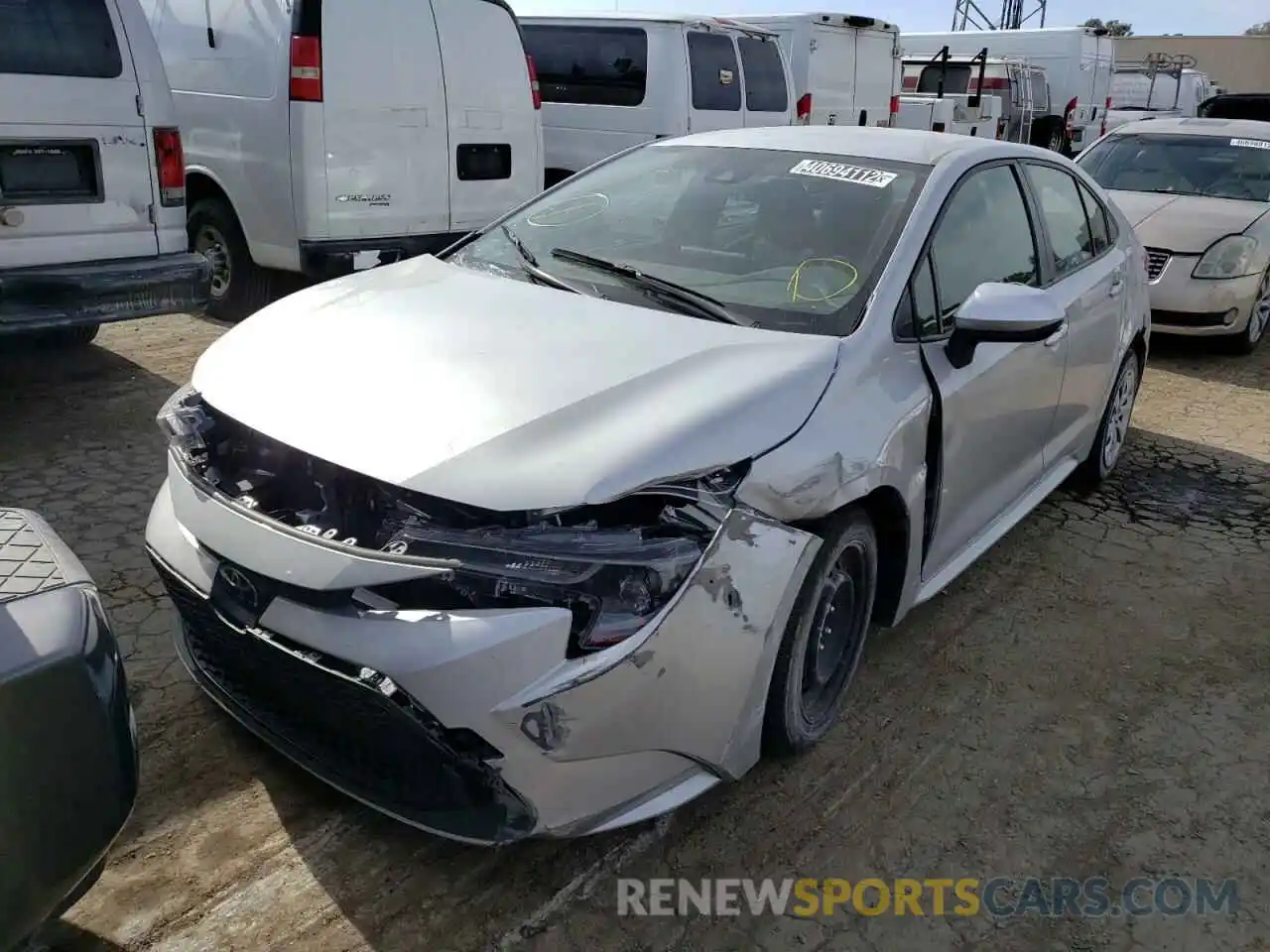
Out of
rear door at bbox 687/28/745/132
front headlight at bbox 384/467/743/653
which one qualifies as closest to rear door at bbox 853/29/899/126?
rear door at bbox 687/28/745/132

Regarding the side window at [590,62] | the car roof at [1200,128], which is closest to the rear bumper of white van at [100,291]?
the side window at [590,62]

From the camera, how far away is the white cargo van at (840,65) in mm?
11516

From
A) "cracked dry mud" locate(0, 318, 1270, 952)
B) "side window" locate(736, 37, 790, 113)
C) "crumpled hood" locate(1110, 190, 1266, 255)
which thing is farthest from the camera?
"side window" locate(736, 37, 790, 113)

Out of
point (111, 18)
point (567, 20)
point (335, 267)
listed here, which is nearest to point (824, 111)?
point (567, 20)

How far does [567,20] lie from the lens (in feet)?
31.9

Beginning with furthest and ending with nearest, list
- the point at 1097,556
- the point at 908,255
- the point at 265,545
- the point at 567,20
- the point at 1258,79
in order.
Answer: the point at 1258,79
the point at 567,20
the point at 1097,556
the point at 908,255
the point at 265,545

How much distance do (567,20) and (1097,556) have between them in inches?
292

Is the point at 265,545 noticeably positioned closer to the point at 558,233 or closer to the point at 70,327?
the point at 558,233

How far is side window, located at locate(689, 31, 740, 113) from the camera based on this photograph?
365 inches

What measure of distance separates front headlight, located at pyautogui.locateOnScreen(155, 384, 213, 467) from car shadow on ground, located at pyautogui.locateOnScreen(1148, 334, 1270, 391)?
688 centimetres

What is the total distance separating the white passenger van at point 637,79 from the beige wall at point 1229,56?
1703 inches

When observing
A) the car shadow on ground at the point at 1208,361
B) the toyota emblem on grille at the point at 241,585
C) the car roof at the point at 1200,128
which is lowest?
the car shadow on ground at the point at 1208,361

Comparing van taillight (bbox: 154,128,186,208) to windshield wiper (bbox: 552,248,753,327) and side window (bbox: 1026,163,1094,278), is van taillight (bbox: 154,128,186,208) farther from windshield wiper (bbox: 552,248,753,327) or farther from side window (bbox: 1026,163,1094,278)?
side window (bbox: 1026,163,1094,278)

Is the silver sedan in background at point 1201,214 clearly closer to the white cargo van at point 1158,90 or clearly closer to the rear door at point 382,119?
the rear door at point 382,119
